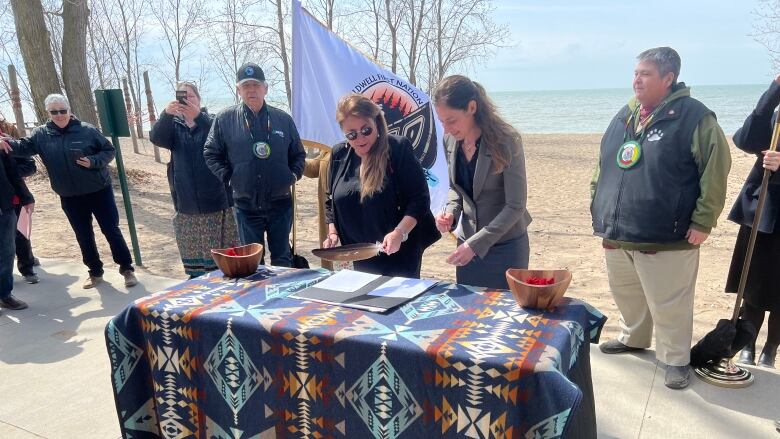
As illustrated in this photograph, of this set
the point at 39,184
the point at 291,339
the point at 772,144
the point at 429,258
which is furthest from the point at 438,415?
the point at 39,184

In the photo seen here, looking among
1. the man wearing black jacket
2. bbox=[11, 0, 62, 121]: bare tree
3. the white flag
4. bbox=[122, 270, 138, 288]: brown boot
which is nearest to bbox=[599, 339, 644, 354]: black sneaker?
the white flag

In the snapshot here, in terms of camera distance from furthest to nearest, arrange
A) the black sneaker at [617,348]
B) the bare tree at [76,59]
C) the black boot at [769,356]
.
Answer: the bare tree at [76,59] < the black sneaker at [617,348] < the black boot at [769,356]

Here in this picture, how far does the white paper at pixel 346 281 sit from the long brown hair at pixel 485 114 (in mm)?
757

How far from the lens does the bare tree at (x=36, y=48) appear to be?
7.79 metres

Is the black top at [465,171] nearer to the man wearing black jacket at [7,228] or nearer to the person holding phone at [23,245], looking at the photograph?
the man wearing black jacket at [7,228]

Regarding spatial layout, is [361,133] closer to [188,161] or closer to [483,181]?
[483,181]

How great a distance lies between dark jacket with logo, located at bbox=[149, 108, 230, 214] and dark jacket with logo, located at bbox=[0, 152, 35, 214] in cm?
124

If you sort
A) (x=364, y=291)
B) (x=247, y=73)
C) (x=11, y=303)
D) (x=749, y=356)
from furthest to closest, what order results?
(x=11, y=303) → (x=247, y=73) → (x=749, y=356) → (x=364, y=291)

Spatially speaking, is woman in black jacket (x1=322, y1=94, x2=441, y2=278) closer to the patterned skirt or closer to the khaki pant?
the khaki pant

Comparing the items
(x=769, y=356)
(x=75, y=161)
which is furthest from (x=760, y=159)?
(x=75, y=161)

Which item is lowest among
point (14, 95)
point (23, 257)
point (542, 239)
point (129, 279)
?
point (542, 239)

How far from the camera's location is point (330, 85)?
414 cm

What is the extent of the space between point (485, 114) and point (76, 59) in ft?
31.0

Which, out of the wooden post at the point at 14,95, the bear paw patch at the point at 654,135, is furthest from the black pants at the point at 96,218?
the wooden post at the point at 14,95
